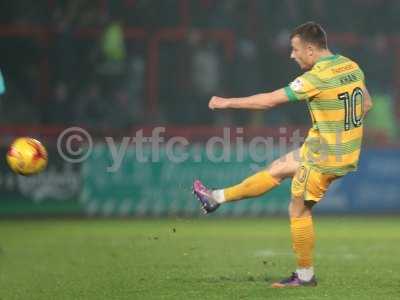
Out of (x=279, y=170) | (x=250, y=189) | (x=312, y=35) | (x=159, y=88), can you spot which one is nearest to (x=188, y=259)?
(x=250, y=189)

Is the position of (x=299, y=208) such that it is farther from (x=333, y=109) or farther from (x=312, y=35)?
(x=312, y=35)

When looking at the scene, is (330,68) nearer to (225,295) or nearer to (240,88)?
(225,295)

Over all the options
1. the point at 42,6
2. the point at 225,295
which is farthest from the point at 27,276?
the point at 42,6

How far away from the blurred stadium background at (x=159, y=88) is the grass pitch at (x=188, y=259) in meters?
0.63

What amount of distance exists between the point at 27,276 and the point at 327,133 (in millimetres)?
3197

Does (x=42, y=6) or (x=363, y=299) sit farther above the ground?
(x=42, y=6)

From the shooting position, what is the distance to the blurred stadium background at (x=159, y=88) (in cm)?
1731

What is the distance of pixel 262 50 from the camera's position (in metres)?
18.5

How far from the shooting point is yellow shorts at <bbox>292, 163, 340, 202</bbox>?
349 inches

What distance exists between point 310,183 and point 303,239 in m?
0.47

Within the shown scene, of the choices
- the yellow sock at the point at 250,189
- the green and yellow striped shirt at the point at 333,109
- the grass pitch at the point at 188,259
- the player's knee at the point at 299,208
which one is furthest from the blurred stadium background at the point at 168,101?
the green and yellow striped shirt at the point at 333,109

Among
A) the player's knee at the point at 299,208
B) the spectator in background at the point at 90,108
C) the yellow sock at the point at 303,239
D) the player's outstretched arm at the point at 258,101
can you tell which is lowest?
the yellow sock at the point at 303,239

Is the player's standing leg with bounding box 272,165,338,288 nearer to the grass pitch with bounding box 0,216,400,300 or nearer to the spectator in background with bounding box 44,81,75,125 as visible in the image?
the grass pitch with bounding box 0,216,400,300

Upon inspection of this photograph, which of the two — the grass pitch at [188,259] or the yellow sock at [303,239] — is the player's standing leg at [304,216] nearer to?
the yellow sock at [303,239]
